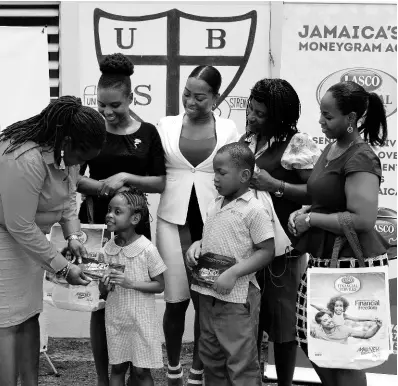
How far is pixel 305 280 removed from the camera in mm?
3941

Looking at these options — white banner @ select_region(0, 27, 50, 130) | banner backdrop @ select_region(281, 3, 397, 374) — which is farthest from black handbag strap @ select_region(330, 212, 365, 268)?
white banner @ select_region(0, 27, 50, 130)

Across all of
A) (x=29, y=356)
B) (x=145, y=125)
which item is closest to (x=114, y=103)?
(x=145, y=125)

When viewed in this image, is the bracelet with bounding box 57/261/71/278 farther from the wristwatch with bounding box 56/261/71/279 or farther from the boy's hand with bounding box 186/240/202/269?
the boy's hand with bounding box 186/240/202/269

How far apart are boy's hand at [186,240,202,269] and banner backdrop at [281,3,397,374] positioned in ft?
5.01

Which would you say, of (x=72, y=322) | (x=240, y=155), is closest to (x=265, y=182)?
(x=240, y=155)

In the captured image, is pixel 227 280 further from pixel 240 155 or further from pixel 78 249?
pixel 78 249

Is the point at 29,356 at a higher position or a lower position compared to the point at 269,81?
lower

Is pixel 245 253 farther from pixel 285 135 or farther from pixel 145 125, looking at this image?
pixel 145 125

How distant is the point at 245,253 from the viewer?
13.4 feet

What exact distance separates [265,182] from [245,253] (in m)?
0.41

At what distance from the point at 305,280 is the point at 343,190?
1.62 feet

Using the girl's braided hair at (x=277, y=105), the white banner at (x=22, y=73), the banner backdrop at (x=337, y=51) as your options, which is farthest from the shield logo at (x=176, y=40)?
the girl's braided hair at (x=277, y=105)

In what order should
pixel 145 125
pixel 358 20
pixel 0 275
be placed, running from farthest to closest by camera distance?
pixel 358 20 → pixel 145 125 → pixel 0 275

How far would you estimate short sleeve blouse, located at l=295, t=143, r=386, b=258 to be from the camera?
12.2 feet
